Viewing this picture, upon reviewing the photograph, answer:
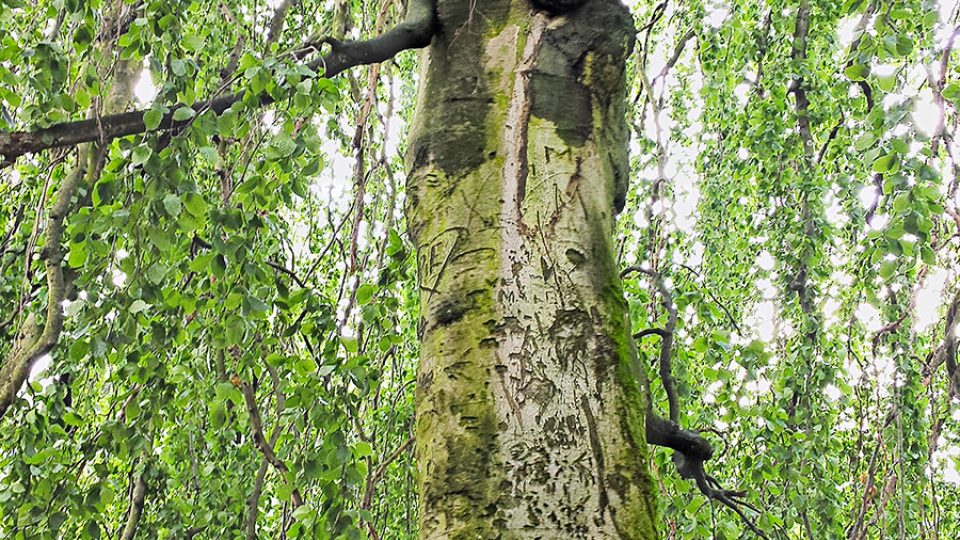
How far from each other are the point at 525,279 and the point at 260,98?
0.68 m

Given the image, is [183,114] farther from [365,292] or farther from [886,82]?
[886,82]

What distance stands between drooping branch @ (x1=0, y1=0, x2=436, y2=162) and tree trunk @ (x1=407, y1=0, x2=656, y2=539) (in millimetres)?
34

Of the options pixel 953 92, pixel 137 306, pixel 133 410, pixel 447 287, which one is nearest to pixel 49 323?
pixel 133 410

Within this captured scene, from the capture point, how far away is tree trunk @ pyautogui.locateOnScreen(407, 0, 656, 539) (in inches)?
33.1

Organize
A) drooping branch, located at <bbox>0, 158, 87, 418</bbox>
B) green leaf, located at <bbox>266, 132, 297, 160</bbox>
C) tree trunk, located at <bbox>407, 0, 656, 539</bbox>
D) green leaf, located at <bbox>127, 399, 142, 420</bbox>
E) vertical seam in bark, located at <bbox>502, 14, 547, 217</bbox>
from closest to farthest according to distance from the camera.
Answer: tree trunk, located at <bbox>407, 0, 656, 539</bbox>
vertical seam in bark, located at <bbox>502, 14, 547, 217</bbox>
green leaf, located at <bbox>266, 132, 297, 160</bbox>
green leaf, located at <bbox>127, 399, 142, 420</bbox>
drooping branch, located at <bbox>0, 158, 87, 418</bbox>

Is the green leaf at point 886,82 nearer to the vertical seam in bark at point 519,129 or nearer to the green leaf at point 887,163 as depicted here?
the green leaf at point 887,163

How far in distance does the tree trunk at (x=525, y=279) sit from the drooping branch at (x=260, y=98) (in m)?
0.03

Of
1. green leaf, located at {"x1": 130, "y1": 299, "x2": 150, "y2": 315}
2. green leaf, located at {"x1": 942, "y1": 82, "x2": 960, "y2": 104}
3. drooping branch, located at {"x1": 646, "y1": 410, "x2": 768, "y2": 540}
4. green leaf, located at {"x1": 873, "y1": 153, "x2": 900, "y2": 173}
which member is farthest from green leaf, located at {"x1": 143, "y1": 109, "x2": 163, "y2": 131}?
green leaf, located at {"x1": 942, "y1": 82, "x2": 960, "y2": 104}

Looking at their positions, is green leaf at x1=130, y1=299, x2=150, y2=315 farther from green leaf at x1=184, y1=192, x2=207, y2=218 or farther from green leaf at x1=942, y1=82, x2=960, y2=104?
green leaf at x1=942, y1=82, x2=960, y2=104

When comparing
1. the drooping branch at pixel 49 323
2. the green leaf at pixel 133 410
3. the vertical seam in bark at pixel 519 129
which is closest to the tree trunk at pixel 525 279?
the vertical seam in bark at pixel 519 129

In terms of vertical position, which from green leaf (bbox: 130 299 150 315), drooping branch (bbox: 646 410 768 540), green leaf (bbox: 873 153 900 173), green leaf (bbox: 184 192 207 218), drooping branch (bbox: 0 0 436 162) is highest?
drooping branch (bbox: 0 0 436 162)

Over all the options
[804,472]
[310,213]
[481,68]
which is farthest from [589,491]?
[310,213]

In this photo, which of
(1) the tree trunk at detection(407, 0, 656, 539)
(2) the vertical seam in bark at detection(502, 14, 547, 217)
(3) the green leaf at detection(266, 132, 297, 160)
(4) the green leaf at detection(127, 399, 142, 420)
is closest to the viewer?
(1) the tree trunk at detection(407, 0, 656, 539)

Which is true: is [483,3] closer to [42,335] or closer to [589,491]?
[589,491]
